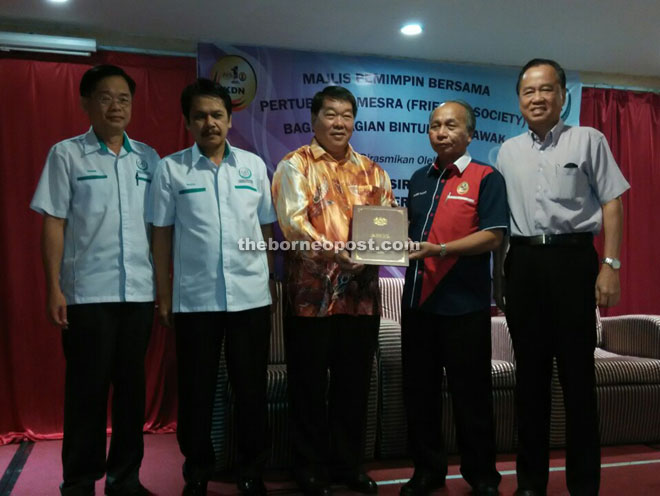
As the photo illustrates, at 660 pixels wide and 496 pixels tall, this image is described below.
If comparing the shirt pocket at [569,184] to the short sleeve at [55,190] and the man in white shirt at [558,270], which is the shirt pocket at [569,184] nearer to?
the man in white shirt at [558,270]

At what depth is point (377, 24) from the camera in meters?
3.69

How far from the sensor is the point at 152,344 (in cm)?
381

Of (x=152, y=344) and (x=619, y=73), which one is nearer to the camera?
(x=152, y=344)

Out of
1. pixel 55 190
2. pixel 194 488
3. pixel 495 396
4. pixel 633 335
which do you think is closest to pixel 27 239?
pixel 55 190

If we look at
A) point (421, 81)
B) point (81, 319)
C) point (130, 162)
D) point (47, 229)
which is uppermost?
point (421, 81)

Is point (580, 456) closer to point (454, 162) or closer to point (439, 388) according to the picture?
point (439, 388)

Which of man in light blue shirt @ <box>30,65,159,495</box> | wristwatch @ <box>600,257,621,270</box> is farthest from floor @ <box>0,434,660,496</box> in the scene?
wristwatch @ <box>600,257,621,270</box>

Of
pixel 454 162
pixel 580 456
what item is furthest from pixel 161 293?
pixel 580 456

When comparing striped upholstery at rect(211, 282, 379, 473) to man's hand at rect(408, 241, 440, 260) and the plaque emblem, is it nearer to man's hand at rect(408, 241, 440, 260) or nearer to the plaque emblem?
man's hand at rect(408, 241, 440, 260)

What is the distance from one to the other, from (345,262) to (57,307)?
1.16 metres

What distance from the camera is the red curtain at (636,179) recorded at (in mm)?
4691

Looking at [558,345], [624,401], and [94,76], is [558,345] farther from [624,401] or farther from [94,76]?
[94,76]

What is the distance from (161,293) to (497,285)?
1.49 m

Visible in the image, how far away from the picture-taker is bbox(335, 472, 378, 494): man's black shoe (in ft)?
8.53
